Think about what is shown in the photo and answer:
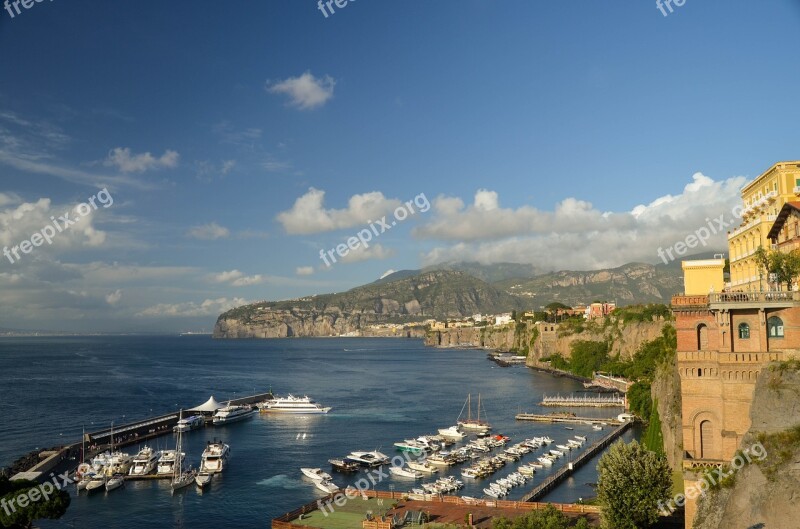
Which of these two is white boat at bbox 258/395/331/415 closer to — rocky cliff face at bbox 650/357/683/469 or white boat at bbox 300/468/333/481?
white boat at bbox 300/468/333/481

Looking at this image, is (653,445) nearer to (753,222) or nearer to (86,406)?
A: (753,222)

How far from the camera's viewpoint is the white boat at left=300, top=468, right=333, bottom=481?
53.6 meters

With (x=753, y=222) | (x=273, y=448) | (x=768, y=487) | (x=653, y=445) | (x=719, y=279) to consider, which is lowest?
(x=273, y=448)

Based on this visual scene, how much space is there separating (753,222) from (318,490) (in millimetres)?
38254

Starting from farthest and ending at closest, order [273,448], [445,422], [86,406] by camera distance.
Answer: [86,406] → [445,422] → [273,448]

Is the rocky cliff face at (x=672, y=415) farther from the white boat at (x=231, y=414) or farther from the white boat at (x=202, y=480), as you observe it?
the white boat at (x=231, y=414)

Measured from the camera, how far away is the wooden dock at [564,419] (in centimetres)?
7944

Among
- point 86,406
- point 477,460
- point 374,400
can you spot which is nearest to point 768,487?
point 477,460

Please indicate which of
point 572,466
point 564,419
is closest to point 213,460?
point 572,466

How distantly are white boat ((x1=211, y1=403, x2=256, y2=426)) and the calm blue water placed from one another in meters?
1.66

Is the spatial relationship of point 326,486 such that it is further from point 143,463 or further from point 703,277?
point 703,277

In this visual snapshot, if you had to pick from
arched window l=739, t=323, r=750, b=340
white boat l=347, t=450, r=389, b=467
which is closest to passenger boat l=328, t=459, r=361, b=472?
white boat l=347, t=450, r=389, b=467

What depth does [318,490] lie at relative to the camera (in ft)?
169

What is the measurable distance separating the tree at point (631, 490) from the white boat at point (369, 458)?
102 ft
